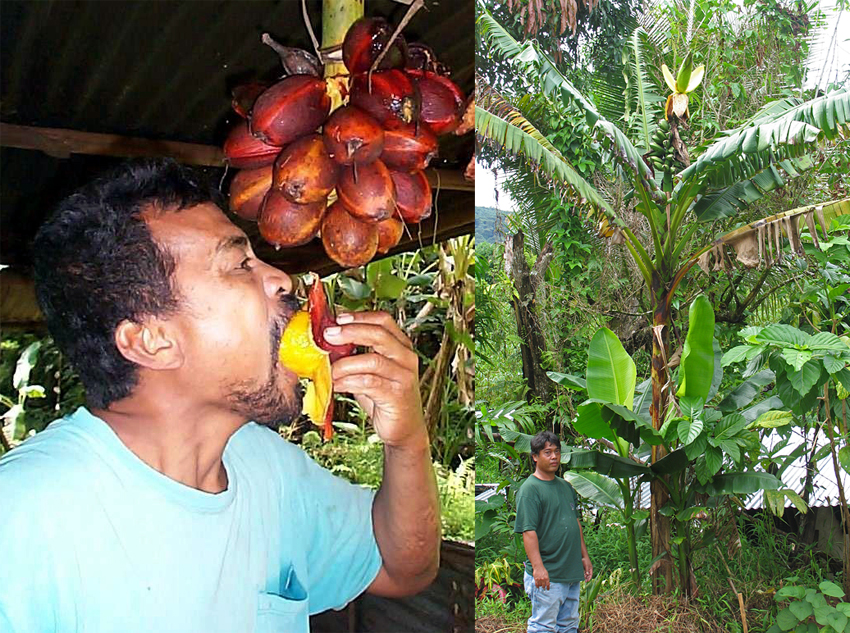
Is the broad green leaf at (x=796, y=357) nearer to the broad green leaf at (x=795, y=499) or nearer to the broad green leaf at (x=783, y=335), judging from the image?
the broad green leaf at (x=783, y=335)

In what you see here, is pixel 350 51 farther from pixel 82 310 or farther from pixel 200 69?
pixel 200 69

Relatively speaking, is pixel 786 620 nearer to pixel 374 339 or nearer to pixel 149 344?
pixel 374 339

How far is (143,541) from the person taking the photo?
2.68 ft

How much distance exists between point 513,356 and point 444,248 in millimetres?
633

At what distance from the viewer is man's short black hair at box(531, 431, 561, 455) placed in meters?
2.04

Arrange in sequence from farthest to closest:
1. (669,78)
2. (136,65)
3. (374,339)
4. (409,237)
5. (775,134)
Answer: (669,78) < (775,134) < (136,65) < (409,237) < (374,339)

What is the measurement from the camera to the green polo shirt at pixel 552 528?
202cm

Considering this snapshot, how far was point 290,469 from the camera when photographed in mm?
1031

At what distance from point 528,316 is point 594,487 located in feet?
1.69

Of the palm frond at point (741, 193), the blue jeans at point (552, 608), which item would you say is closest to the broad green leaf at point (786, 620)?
the blue jeans at point (552, 608)

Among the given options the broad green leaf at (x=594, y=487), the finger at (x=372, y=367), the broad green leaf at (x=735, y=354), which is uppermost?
the broad green leaf at (x=735, y=354)

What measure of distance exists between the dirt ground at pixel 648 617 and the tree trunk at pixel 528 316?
62cm

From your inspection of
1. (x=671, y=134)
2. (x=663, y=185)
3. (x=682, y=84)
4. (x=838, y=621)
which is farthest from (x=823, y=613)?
(x=682, y=84)

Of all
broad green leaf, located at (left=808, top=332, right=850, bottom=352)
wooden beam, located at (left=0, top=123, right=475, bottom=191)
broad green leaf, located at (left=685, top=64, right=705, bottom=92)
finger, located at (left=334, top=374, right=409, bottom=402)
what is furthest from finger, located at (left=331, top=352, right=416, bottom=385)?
broad green leaf, located at (left=685, top=64, right=705, bottom=92)
